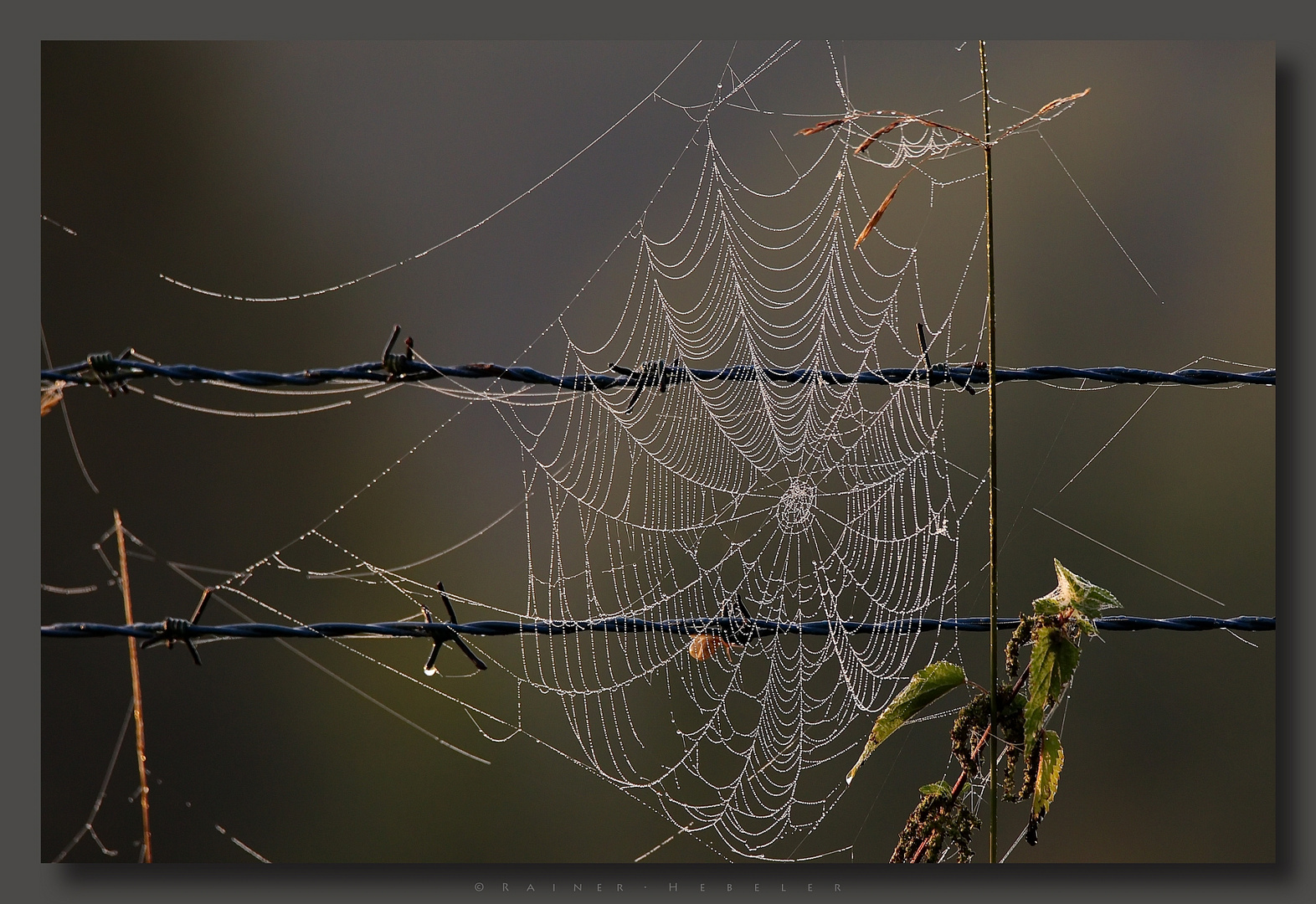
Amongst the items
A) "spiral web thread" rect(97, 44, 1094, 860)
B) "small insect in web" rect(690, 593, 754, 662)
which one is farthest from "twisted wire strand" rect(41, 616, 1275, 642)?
"spiral web thread" rect(97, 44, 1094, 860)

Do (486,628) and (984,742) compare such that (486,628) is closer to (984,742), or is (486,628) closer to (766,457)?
(984,742)

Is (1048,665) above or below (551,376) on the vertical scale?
below

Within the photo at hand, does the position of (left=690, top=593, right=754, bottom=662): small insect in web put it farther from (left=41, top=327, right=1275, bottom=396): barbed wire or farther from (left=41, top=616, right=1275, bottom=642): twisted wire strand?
(left=41, top=327, right=1275, bottom=396): barbed wire

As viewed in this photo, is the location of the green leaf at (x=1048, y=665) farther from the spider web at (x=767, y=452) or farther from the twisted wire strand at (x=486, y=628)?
the spider web at (x=767, y=452)

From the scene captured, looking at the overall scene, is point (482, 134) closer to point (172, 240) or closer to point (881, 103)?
point (881, 103)

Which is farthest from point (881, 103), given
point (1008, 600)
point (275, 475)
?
point (275, 475)

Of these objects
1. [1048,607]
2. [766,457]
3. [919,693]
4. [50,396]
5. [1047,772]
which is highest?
[50,396]

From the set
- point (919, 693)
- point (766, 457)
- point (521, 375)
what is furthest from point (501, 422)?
point (919, 693)
